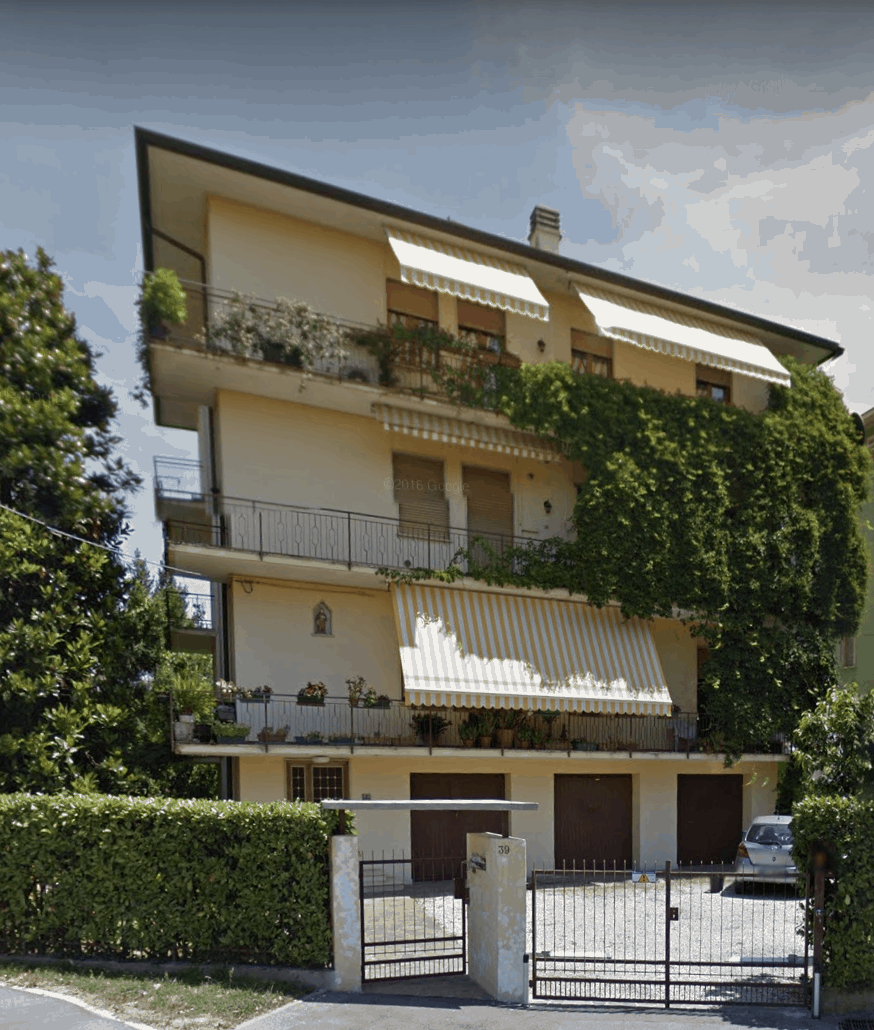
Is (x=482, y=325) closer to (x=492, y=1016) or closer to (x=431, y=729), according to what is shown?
(x=431, y=729)

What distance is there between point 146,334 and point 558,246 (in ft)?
42.1

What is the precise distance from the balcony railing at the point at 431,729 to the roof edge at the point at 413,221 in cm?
1118

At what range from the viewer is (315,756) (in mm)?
15805

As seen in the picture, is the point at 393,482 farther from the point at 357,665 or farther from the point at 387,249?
the point at 387,249

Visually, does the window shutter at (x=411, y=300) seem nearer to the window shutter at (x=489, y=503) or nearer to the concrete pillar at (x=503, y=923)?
the window shutter at (x=489, y=503)

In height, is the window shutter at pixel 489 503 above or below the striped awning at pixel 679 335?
below

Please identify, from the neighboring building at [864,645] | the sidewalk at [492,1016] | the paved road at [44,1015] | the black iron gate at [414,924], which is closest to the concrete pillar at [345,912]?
the black iron gate at [414,924]

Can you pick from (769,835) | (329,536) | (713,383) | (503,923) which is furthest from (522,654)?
(713,383)

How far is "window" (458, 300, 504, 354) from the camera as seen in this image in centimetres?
1933

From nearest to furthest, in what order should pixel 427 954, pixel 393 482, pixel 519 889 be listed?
pixel 519 889
pixel 427 954
pixel 393 482

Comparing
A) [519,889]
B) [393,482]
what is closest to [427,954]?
[519,889]

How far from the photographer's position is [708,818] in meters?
20.7

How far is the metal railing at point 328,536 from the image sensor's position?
16.4 metres

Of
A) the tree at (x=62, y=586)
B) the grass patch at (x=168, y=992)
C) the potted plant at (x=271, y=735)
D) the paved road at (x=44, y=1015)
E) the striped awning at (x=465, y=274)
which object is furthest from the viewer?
the striped awning at (x=465, y=274)
